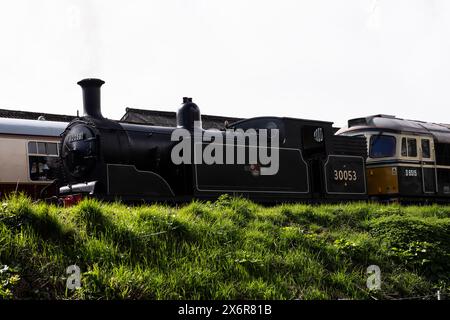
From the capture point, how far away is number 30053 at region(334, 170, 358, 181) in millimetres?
12000

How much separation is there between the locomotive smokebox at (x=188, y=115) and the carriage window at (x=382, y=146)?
5.47 meters

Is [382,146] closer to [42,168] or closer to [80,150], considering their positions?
[80,150]

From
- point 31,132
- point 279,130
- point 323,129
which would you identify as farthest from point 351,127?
point 31,132

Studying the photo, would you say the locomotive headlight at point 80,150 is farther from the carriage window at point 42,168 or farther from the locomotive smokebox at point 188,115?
the carriage window at point 42,168

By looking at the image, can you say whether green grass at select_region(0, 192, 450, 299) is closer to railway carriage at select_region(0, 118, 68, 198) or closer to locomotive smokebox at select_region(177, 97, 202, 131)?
locomotive smokebox at select_region(177, 97, 202, 131)

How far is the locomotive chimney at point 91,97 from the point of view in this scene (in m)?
9.68

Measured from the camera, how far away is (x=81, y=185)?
909 cm

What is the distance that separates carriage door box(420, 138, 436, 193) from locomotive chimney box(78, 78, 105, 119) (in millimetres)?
8713

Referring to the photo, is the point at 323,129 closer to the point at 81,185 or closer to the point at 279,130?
the point at 279,130

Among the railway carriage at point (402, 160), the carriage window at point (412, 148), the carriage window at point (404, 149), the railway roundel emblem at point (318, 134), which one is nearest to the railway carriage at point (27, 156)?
the railway roundel emblem at point (318, 134)

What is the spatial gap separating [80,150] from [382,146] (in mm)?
7846

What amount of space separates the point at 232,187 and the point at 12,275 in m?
5.97

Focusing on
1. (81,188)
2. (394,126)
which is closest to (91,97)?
(81,188)

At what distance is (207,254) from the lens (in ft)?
20.2
